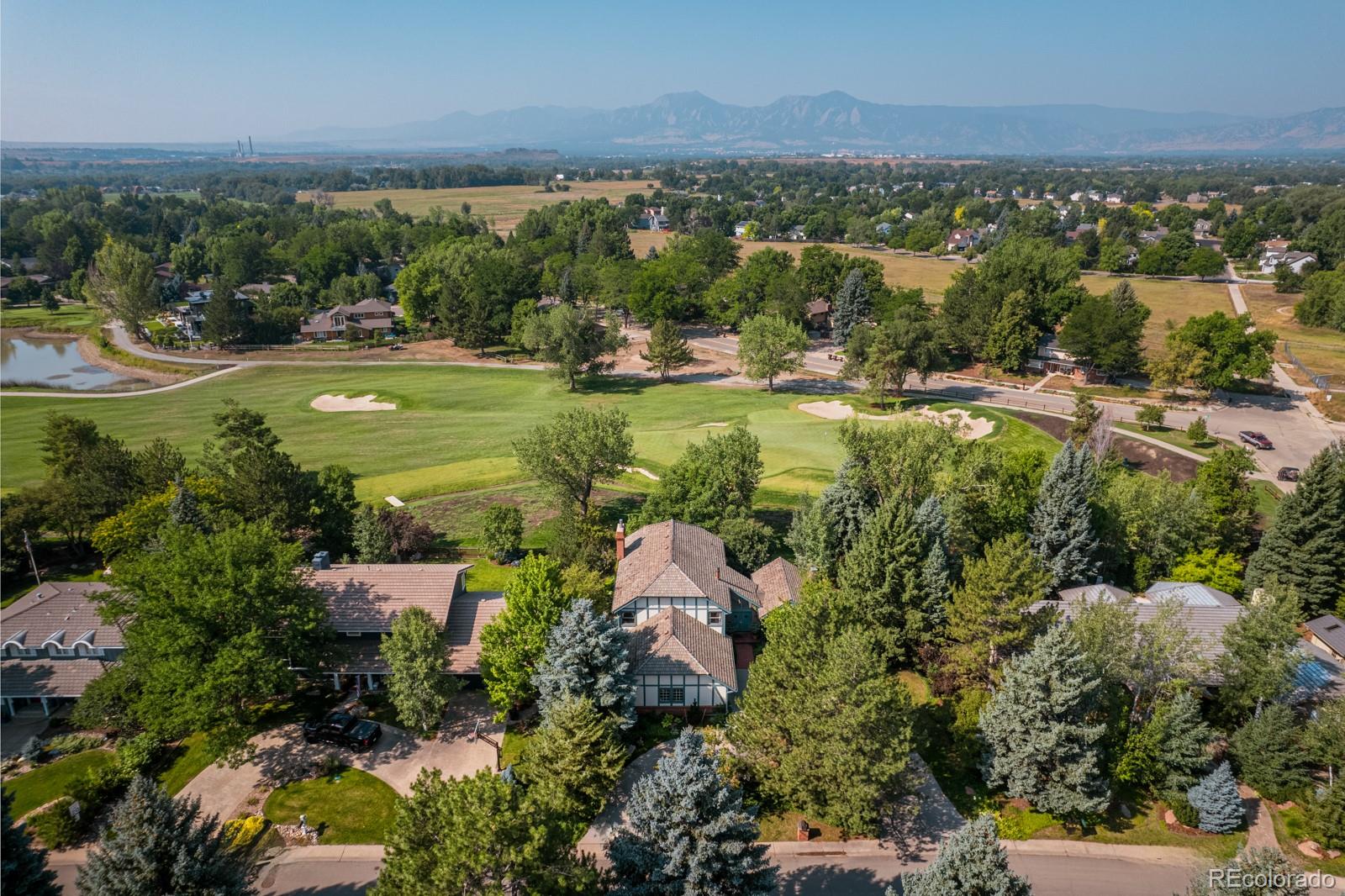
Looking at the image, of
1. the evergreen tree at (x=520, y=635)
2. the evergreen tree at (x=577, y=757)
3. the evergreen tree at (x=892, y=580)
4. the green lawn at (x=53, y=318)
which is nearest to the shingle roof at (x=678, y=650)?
the evergreen tree at (x=520, y=635)

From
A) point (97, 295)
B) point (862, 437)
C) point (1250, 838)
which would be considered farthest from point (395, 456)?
point (97, 295)

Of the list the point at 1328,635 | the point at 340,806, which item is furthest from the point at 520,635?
the point at 1328,635

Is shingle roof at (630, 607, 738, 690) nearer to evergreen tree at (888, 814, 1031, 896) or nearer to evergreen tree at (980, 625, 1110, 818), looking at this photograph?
evergreen tree at (980, 625, 1110, 818)

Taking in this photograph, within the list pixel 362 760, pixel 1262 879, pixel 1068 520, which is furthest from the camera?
pixel 1068 520

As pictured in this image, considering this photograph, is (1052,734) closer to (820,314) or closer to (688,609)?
(688,609)

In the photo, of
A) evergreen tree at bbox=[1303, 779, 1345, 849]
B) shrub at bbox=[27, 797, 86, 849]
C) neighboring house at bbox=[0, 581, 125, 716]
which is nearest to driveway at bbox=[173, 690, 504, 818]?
shrub at bbox=[27, 797, 86, 849]
